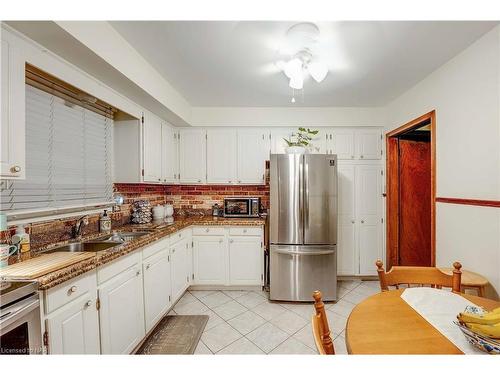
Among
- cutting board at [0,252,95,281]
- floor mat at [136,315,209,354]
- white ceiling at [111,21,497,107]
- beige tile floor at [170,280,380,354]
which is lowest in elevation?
beige tile floor at [170,280,380,354]

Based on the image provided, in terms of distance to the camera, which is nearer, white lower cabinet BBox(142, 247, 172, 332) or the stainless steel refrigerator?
white lower cabinet BBox(142, 247, 172, 332)

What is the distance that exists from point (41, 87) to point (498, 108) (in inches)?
127

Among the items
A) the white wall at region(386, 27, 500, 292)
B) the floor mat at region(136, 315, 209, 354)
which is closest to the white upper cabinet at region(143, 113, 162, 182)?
the floor mat at region(136, 315, 209, 354)

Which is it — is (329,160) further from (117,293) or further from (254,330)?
(117,293)

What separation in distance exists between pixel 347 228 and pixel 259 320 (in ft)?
5.88

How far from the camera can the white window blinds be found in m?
1.58

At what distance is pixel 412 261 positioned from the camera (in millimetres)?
3205

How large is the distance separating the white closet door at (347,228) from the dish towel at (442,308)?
2.06 m

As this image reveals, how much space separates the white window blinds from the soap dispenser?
16cm

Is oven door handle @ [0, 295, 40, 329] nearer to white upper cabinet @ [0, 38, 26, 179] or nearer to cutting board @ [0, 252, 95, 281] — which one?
cutting board @ [0, 252, 95, 281]

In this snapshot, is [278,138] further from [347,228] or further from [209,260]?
[209,260]

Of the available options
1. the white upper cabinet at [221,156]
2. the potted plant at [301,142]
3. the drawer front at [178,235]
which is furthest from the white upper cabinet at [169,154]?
the potted plant at [301,142]

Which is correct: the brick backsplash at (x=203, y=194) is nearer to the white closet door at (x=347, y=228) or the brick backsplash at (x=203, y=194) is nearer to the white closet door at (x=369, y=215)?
the white closet door at (x=347, y=228)

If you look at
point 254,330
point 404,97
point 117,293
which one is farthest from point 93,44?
point 404,97
